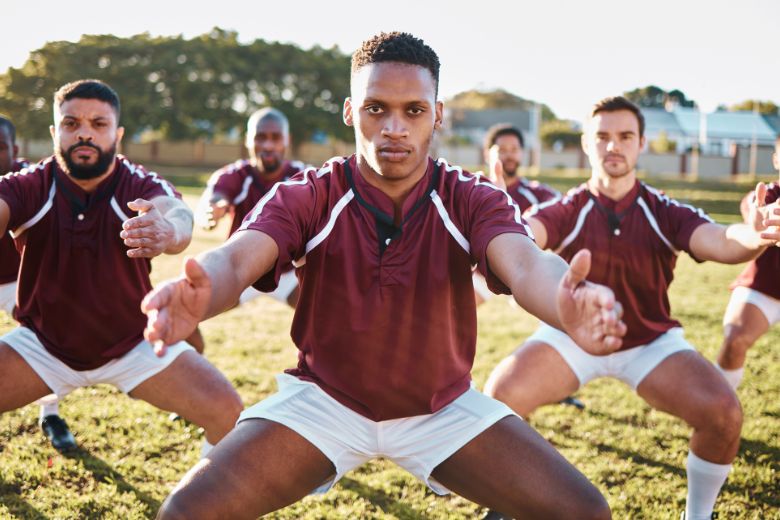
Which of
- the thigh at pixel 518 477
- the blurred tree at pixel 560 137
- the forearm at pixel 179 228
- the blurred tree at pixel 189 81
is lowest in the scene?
the thigh at pixel 518 477

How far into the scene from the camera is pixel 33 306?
4.28 metres

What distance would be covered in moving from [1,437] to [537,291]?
4646mm

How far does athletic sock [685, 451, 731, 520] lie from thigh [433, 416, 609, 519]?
1.71 metres

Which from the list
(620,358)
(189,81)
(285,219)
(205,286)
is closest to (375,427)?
(285,219)

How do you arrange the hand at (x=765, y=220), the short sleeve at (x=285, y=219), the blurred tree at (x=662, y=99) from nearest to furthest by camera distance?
the short sleeve at (x=285, y=219), the hand at (x=765, y=220), the blurred tree at (x=662, y=99)

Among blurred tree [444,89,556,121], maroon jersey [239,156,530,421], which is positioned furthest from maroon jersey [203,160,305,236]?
blurred tree [444,89,556,121]

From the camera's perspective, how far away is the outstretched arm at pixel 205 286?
2.11m

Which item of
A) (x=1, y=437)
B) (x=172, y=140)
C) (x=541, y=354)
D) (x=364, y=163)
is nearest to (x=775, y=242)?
(x=541, y=354)

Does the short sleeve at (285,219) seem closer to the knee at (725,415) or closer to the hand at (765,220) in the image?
the hand at (765,220)

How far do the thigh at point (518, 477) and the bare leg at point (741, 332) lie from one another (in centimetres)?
362

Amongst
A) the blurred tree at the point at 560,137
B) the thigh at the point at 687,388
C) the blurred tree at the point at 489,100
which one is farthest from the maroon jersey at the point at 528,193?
the blurred tree at the point at 489,100

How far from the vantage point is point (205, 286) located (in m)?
2.26

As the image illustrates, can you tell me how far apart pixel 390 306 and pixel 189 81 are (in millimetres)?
47580

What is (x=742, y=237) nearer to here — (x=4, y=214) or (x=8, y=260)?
(x=4, y=214)
